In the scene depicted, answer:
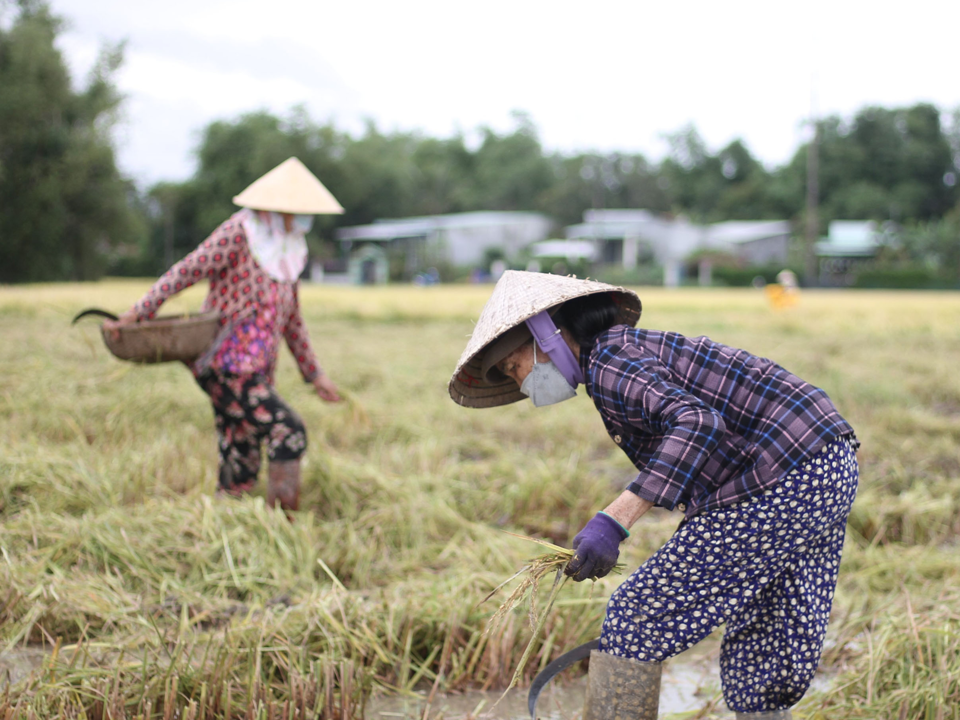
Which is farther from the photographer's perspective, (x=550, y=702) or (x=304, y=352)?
(x=304, y=352)

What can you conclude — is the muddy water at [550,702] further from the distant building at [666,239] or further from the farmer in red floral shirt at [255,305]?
the distant building at [666,239]

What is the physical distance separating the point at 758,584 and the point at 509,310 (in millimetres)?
804

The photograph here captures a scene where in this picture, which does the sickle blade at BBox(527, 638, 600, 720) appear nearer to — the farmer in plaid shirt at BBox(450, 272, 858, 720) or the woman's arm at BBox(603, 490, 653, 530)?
the farmer in plaid shirt at BBox(450, 272, 858, 720)

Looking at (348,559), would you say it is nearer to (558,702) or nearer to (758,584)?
(558,702)

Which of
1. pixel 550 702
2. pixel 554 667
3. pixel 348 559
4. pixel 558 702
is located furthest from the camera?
pixel 348 559

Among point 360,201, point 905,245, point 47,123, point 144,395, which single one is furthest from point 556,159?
point 144,395

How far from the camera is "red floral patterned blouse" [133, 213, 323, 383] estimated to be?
3334 mm

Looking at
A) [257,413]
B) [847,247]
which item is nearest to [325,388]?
[257,413]

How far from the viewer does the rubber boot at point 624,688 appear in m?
1.84

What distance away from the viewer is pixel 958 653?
2.27 metres

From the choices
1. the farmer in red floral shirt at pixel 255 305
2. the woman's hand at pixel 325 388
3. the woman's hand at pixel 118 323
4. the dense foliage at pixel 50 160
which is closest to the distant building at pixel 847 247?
the dense foliage at pixel 50 160

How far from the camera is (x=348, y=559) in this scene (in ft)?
9.93

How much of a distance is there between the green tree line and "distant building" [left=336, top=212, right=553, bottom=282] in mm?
2247

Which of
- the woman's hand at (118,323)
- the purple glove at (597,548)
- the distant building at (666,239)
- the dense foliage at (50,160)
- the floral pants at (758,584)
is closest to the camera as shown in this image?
the purple glove at (597,548)
